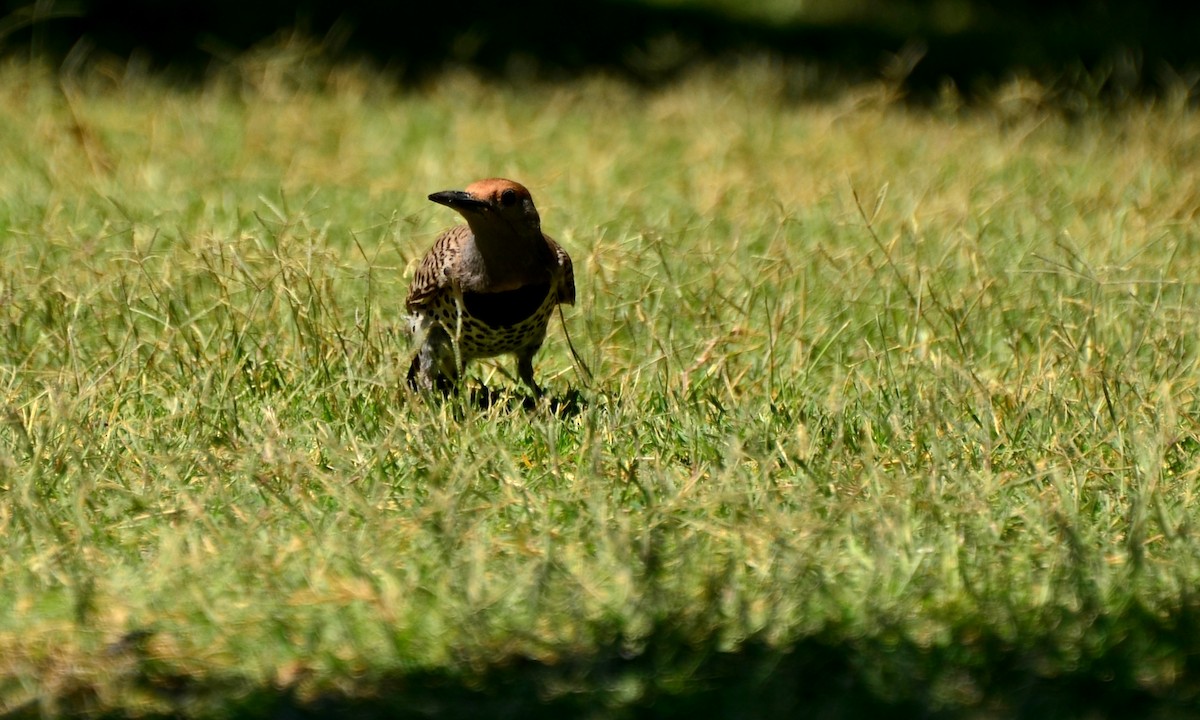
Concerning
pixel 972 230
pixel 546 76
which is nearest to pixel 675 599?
pixel 972 230

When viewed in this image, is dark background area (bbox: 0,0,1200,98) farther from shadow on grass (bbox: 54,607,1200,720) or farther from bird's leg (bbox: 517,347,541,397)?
shadow on grass (bbox: 54,607,1200,720)

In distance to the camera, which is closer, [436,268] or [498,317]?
[498,317]

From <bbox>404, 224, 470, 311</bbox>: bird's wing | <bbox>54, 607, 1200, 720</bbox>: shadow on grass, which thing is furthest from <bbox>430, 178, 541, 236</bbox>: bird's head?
<bbox>54, 607, 1200, 720</bbox>: shadow on grass

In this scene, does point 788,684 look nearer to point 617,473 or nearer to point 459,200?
point 617,473

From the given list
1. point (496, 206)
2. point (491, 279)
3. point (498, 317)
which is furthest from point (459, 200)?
point (498, 317)

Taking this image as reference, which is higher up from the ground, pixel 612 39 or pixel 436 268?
pixel 436 268

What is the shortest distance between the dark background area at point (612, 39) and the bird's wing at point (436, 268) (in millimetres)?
5806

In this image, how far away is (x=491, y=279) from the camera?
4.86m

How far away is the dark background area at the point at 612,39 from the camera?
38.3 feet

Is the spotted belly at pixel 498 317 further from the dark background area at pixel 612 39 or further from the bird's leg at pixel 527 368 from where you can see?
the dark background area at pixel 612 39

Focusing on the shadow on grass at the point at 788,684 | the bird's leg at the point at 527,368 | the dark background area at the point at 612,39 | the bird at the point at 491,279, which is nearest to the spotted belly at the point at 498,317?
the bird at the point at 491,279

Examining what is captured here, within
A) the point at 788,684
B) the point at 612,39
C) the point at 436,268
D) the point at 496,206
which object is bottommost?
the point at 788,684

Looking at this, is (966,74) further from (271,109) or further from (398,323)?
(398,323)

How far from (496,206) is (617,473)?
943mm
